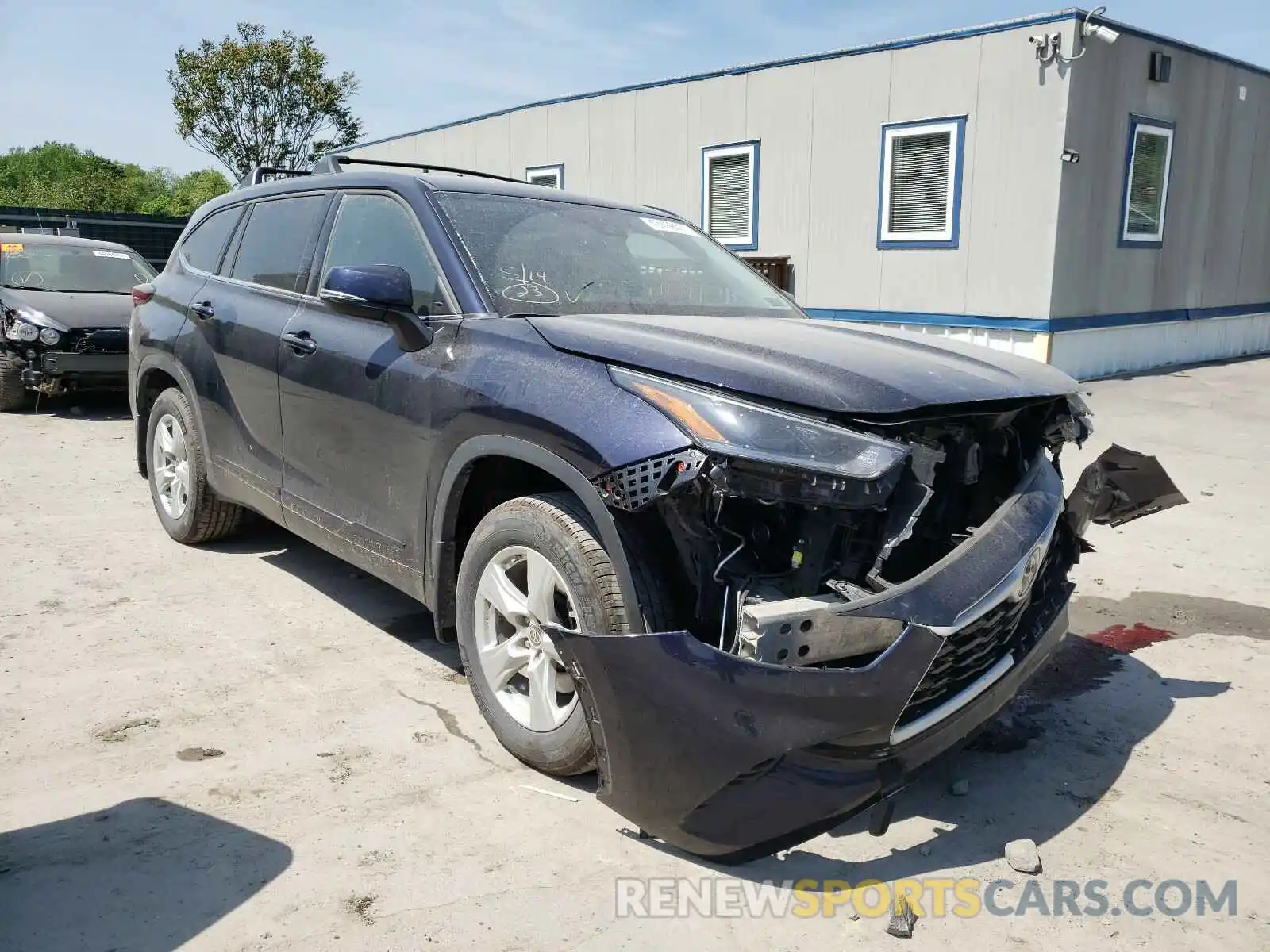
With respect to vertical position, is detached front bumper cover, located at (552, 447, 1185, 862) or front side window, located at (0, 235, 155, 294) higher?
front side window, located at (0, 235, 155, 294)

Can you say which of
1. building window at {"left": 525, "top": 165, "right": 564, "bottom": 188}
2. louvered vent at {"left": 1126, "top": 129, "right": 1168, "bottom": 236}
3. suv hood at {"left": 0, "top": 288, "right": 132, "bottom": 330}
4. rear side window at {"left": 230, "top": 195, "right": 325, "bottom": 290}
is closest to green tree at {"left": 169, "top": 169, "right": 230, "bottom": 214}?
building window at {"left": 525, "top": 165, "right": 564, "bottom": 188}

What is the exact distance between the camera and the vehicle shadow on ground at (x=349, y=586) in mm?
4230

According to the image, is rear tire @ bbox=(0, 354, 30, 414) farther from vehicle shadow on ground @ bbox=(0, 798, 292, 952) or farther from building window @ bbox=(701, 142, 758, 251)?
building window @ bbox=(701, 142, 758, 251)

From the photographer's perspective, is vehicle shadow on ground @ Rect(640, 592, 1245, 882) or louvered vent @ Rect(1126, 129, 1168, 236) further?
louvered vent @ Rect(1126, 129, 1168, 236)

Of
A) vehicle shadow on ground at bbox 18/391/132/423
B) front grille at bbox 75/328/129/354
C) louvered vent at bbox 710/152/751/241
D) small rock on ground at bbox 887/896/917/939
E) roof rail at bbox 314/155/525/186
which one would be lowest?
vehicle shadow on ground at bbox 18/391/132/423

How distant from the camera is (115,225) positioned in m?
19.1

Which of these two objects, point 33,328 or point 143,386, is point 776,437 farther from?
point 33,328

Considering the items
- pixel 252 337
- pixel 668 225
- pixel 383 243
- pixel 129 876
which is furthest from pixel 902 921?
pixel 252 337

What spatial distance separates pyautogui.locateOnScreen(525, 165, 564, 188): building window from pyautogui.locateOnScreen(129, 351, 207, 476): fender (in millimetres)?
11924

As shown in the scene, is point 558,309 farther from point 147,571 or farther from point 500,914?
point 147,571

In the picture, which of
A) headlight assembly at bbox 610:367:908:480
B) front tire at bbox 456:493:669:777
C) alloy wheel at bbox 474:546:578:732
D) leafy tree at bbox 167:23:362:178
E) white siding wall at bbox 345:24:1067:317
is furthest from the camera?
leafy tree at bbox 167:23:362:178

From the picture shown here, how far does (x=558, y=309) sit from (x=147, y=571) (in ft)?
9.50

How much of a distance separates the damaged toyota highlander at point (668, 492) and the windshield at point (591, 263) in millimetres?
15

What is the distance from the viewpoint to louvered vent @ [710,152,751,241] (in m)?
14.2
